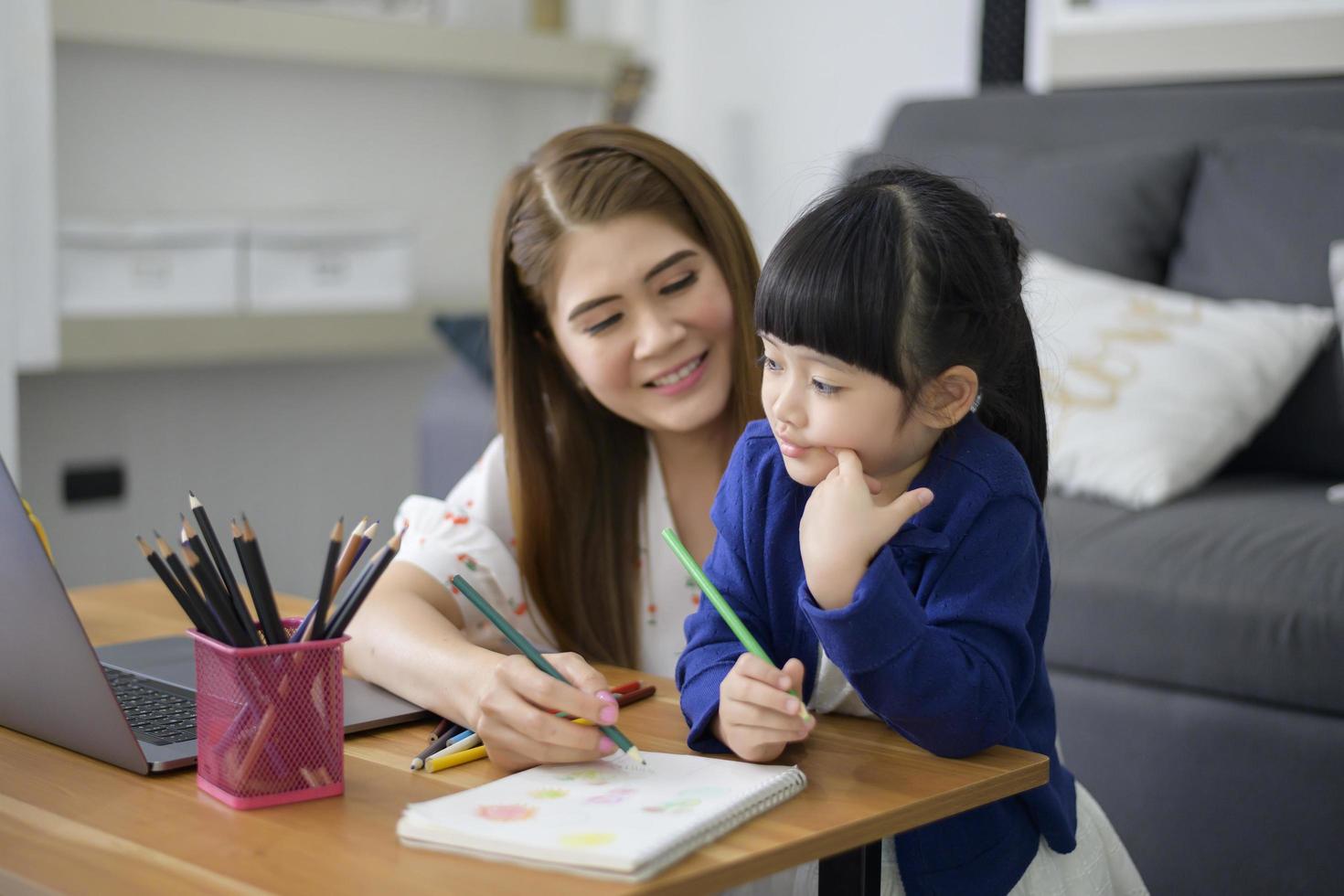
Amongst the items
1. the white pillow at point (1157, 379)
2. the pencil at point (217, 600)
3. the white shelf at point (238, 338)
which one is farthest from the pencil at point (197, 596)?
the white shelf at point (238, 338)

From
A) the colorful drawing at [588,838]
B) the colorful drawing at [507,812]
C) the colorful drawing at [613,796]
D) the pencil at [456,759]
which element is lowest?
the pencil at [456,759]

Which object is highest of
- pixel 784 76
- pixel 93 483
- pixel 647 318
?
pixel 784 76

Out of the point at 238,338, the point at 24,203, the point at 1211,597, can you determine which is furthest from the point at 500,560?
the point at 238,338

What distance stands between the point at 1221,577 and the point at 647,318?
754 mm

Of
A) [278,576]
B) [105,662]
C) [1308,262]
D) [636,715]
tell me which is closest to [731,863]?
[636,715]

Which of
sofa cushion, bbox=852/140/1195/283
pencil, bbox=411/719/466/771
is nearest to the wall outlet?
sofa cushion, bbox=852/140/1195/283

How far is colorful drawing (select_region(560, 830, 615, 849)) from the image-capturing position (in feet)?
2.24

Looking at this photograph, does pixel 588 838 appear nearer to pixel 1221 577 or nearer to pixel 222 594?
pixel 222 594

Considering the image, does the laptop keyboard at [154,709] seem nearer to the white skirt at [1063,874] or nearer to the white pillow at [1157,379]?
the white skirt at [1063,874]

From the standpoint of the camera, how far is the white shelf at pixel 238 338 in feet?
8.60

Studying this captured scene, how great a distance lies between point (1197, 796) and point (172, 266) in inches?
76.9

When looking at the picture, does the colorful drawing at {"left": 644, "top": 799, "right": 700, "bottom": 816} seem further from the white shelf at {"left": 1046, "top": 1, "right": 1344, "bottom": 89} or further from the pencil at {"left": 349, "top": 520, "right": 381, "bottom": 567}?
the white shelf at {"left": 1046, "top": 1, "right": 1344, "bottom": 89}

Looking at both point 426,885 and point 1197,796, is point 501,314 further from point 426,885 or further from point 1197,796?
point 1197,796

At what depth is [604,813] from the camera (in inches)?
29.0
